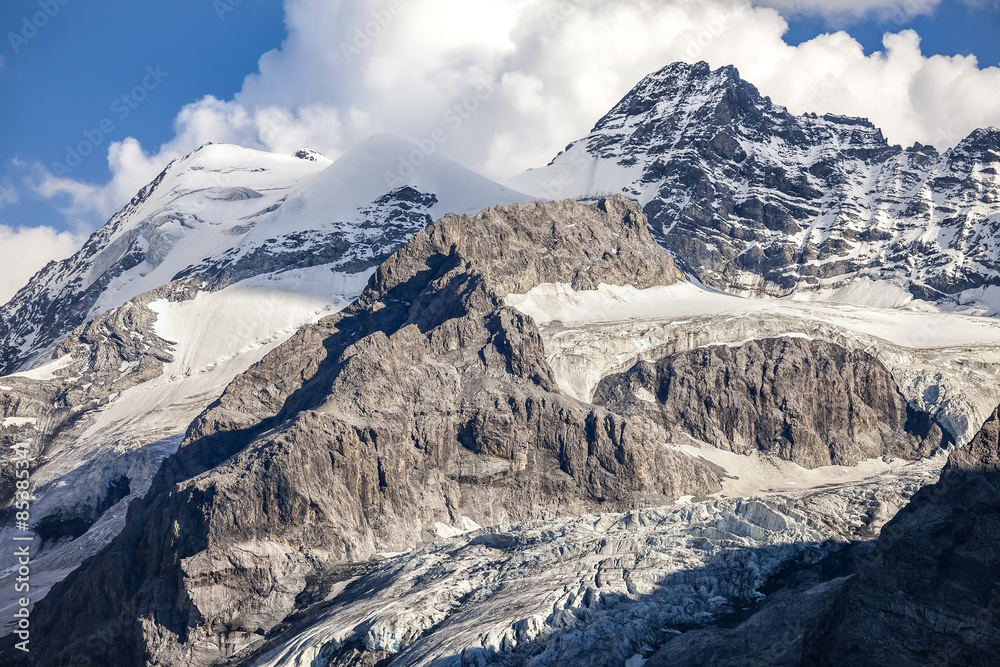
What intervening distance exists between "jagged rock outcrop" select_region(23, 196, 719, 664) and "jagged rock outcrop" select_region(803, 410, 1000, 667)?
81.0 m

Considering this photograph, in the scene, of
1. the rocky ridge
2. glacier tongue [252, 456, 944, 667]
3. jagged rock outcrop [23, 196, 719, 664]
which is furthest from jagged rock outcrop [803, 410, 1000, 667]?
jagged rock outcrop [23, 196, 719, 664]

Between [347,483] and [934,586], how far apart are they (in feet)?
317

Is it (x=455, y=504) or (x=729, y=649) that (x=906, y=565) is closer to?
(x=729, y=649)

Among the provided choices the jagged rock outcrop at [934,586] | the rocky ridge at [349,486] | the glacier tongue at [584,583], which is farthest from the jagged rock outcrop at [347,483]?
the jagged rock outcrop at [934,586]

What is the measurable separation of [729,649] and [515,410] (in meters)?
91.8

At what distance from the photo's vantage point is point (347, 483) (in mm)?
157000

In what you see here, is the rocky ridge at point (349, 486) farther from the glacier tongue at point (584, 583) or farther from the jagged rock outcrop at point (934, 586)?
the jagged rock outcrop at point (934, 586)

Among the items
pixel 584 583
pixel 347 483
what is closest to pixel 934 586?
pixel 584 583

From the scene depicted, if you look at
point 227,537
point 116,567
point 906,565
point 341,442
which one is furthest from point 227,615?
point 906,565

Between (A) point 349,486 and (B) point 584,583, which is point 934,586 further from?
(A) point 349,486

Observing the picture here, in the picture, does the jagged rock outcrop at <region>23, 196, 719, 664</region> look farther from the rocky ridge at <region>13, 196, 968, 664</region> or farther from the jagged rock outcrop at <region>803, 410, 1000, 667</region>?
the jagged rock outcrop at <region>803, 410, 1000, 667</region>

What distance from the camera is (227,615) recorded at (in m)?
137

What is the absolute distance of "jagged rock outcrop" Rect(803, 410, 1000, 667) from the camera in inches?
2788

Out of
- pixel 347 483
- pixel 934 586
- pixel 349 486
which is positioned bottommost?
pixel 934 586
